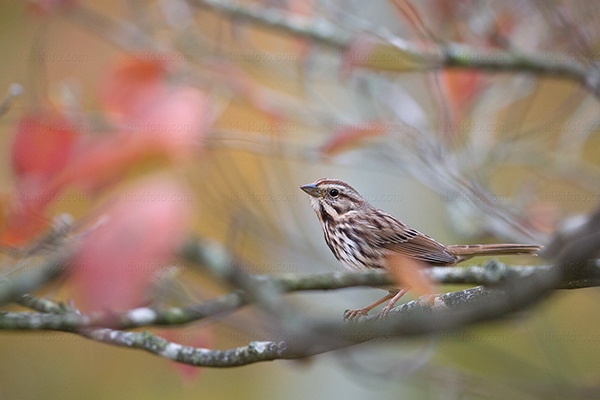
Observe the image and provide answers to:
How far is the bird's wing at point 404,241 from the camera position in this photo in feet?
9.77

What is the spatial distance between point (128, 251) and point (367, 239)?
2.11 m

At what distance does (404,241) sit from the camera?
3162 millimetres

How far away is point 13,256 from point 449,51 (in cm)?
300

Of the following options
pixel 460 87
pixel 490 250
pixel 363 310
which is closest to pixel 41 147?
pixel 363 310

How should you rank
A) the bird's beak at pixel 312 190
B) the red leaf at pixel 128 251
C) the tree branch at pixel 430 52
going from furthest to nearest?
1. the tree branch at pixel 430 52
2. the bird's beak at pixel 312 190
3. the red leaf at pixel 128 251

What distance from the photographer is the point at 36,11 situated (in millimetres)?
4543

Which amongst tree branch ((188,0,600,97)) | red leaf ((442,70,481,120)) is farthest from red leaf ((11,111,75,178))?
red leaf ((442,70,481,120))

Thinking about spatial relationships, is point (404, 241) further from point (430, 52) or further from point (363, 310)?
point (430, 52)

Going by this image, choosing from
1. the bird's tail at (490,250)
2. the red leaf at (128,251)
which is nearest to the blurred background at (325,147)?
the bird's tail at (490,250)

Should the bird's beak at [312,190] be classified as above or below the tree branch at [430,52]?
below

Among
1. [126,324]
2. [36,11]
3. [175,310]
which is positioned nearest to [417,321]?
[175,310]

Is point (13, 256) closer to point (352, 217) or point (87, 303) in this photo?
point (87, 303)

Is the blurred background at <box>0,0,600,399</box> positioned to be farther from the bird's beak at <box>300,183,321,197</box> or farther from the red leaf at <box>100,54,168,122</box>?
the bird's beak at <box>300,183,321,197</box>

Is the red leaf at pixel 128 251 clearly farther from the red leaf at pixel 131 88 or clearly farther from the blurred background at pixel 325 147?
the red leaf at pixel 131 88
